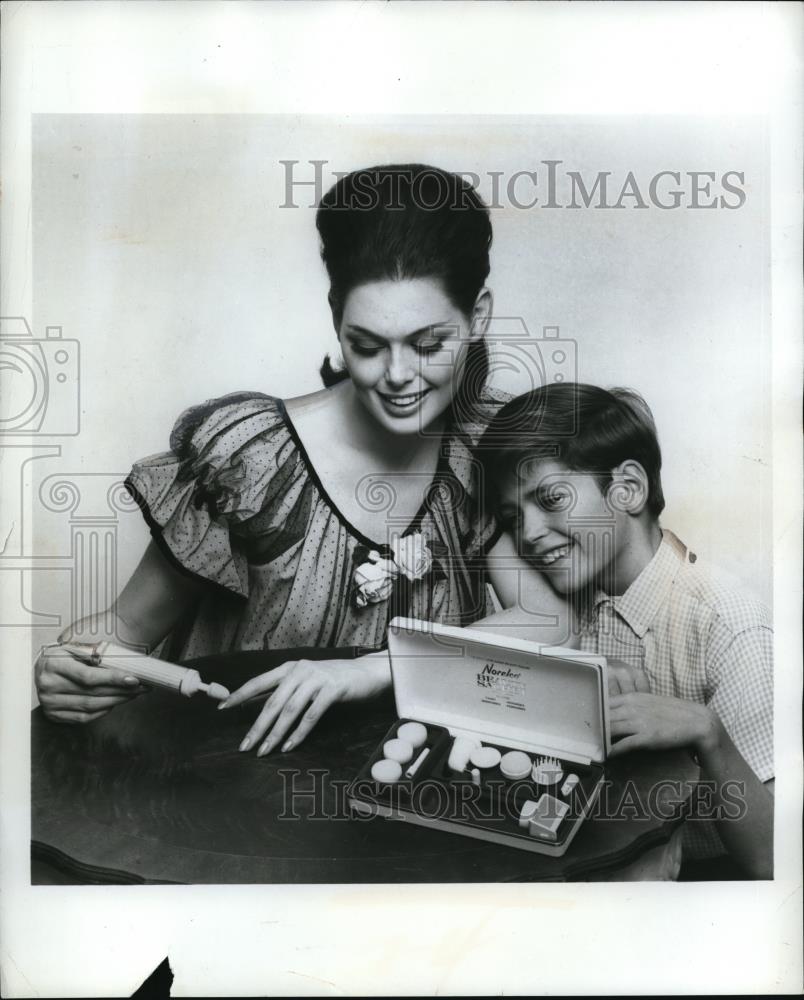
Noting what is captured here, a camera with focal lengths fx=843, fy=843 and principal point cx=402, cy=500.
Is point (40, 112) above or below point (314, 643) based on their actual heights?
above

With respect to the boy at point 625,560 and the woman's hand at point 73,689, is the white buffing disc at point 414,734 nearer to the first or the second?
the boy at point 625,560

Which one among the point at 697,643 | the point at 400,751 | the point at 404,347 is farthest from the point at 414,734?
the point at 404,347

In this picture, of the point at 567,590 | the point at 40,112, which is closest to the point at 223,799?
the point at 567,590

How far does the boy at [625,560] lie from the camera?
1.54m

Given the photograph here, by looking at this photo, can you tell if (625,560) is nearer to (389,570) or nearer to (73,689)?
(389,570)

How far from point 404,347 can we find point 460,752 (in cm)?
73

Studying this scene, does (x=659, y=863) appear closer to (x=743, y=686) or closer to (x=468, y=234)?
(x=743, y=686)

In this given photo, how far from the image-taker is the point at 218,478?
1552 mm

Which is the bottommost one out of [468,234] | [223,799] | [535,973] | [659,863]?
[535,973]

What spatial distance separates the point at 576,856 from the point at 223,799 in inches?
24.9

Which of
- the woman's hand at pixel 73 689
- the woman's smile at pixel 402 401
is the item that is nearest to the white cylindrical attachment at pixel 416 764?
the woman's hand at pixel 73 689

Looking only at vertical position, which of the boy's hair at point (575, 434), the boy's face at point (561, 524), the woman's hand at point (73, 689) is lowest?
the woman's hand at point (73, 689)

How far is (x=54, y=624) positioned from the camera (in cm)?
157

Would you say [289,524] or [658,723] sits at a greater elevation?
[289,524]
